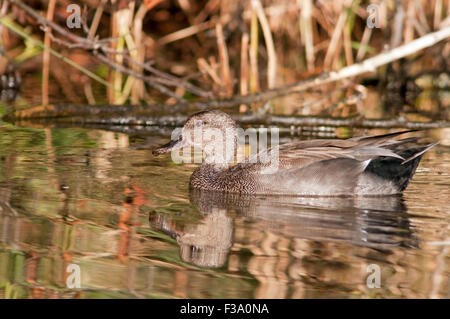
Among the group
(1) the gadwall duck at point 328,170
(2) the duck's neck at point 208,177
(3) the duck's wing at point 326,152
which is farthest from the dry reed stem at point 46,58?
(3) the duck's wing at point 326,152

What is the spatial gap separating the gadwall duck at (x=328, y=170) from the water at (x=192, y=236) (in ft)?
0.41

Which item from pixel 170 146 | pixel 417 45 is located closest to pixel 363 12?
pixel 417 45

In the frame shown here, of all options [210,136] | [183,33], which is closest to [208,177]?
[210,136]

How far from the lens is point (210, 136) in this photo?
6324mm

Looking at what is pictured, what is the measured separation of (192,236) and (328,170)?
1.46 m

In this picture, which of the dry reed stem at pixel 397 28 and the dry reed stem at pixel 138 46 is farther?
the dry reed stem at pixel 397 28

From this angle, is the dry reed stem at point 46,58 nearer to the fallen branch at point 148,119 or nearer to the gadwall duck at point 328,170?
A: the fallen branch at point 148,119

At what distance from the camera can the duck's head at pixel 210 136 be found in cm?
628

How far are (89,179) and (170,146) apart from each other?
Result: 67 cm

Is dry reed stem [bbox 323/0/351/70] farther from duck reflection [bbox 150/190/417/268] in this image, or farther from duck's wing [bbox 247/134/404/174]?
duck reflection [bbox 150/190/417/268]

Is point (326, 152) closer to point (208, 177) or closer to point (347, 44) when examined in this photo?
point (208, 177)

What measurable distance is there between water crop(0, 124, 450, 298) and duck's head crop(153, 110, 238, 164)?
0.29m

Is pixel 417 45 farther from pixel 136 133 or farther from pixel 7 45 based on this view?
pixel 7 45

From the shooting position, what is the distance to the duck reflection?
4.60 meters
